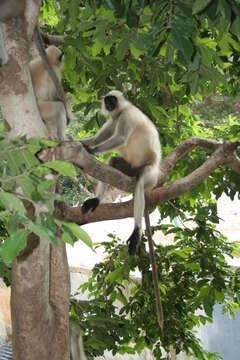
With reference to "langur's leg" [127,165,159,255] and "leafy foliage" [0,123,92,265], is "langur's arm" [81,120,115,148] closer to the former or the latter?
"langur's leg" [127,165,159,255]

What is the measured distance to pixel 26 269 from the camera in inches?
73.0

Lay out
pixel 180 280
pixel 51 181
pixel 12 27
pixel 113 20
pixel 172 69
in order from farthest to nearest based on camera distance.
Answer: pixel 180 280, pixel 172 69, pixel 113 20, pixel 12 27, pixel 51 181

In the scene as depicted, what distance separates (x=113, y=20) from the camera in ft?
7.14

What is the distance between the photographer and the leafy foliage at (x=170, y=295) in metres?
2.91

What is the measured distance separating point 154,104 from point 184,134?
663 millimetres

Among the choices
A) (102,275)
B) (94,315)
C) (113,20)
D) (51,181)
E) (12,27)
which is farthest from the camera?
(102,275)

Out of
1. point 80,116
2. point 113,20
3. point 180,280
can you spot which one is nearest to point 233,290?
point 180,280

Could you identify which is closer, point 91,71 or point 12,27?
point 12,27

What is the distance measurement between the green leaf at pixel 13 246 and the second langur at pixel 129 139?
6.57 ft

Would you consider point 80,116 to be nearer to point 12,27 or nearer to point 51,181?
point 12,27

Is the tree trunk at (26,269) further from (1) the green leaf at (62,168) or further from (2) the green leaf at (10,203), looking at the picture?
(2) the green leaf at (10,203)

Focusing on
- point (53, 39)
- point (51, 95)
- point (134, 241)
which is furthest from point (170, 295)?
point (53, 39)

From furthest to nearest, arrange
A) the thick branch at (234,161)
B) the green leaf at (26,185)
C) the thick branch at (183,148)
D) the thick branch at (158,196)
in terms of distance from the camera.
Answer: the thick branch at (183,148) → the thick branch at (234,161) → the thick branch at (158,196) → the green leaf at (26,185)

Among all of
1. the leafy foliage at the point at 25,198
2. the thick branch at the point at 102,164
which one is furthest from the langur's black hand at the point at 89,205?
the leafy foliage at the point at 25,198
